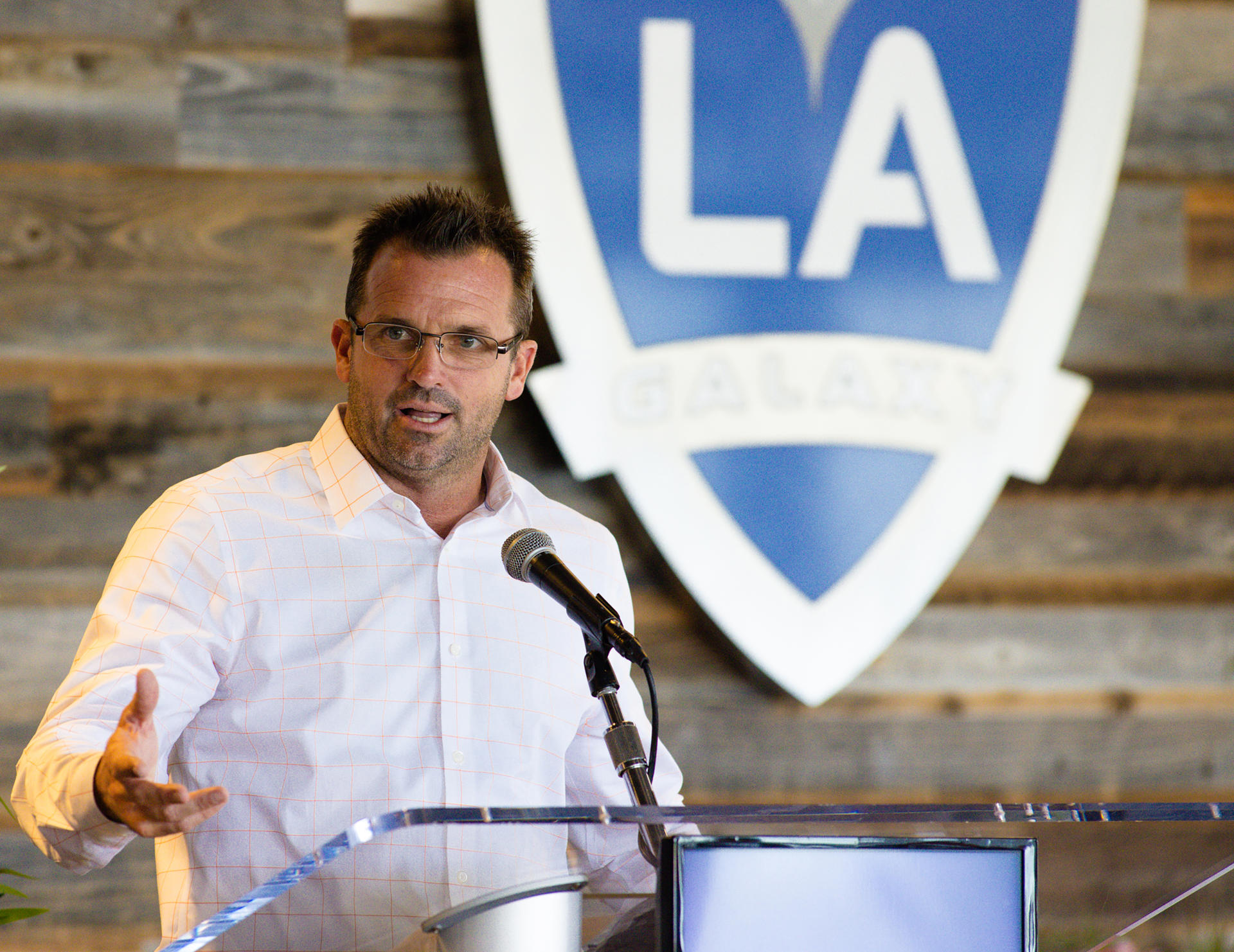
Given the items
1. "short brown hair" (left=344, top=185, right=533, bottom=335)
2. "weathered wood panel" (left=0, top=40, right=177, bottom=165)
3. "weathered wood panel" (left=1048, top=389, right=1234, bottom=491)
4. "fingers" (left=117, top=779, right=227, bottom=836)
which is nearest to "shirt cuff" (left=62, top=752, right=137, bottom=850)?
"fingers" (left=117, top=779, right=227, bottom=836)

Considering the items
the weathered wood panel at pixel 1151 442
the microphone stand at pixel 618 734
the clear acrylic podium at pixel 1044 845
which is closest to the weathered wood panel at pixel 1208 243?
the weathered wood panel at pixel 1151 442

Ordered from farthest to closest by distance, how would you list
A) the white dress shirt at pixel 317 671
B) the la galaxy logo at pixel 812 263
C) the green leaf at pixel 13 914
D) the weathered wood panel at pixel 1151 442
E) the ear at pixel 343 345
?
the weathered wood panel at pixel 1151 442, the la galaxy logo at pixel 812 263, the ear at pixel 343 345, the green leaf at pixel 13 914, the white dress shirt at pixel 317 671

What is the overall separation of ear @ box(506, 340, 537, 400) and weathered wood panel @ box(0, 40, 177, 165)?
0.80 meters

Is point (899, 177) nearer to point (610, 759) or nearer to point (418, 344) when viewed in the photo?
point (418, 344)

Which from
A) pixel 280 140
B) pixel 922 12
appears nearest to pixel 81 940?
pixel 280 140

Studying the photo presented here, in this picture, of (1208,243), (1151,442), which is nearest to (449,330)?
(1151,442)

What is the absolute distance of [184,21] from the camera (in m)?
2.07

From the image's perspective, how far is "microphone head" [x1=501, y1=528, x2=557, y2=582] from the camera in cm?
106

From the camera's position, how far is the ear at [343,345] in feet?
5.11

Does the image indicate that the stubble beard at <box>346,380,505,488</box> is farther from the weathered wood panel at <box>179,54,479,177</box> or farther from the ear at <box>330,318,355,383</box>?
the weathered wood panel at <box>179,54,479,177</box>

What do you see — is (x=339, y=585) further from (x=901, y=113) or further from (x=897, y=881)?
(x=901, y=113)

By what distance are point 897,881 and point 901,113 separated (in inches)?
66.6

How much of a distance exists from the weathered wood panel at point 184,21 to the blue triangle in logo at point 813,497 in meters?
0.96

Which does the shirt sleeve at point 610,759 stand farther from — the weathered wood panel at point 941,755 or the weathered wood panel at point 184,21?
the weathered wood panel at point 184,21
